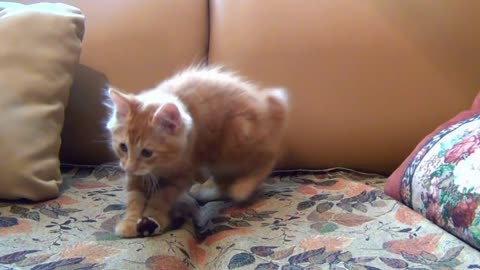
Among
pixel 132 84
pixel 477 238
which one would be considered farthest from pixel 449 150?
pixel 132 84

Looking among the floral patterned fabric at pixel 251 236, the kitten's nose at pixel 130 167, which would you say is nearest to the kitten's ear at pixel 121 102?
the kitten's nose at pixel 130 167

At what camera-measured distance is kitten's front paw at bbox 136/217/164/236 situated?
1.11 metres

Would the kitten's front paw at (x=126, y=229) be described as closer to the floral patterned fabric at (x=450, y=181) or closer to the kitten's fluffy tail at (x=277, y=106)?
the kitten's fluffy tail at (x=277, y=106)

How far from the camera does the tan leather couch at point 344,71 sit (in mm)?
1530

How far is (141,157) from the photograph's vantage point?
3.96 feet

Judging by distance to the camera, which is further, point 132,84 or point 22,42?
point 132,84

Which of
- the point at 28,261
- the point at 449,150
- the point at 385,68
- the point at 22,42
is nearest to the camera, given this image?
the point at 28,261

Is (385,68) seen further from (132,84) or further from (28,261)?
(28,261)

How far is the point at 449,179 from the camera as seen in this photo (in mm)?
1114

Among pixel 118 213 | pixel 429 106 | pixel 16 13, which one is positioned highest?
pixel 16 13

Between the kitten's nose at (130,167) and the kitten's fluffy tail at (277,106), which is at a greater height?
the kitten's fluffy tail at (277,106)

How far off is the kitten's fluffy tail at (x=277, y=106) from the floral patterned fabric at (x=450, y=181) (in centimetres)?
34

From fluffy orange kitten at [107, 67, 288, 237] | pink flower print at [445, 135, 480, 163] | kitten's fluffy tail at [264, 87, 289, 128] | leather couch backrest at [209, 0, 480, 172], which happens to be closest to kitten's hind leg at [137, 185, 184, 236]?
fluffy orange kitten at [107, 67, 288, 237]

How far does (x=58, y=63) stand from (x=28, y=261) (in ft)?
1.81
